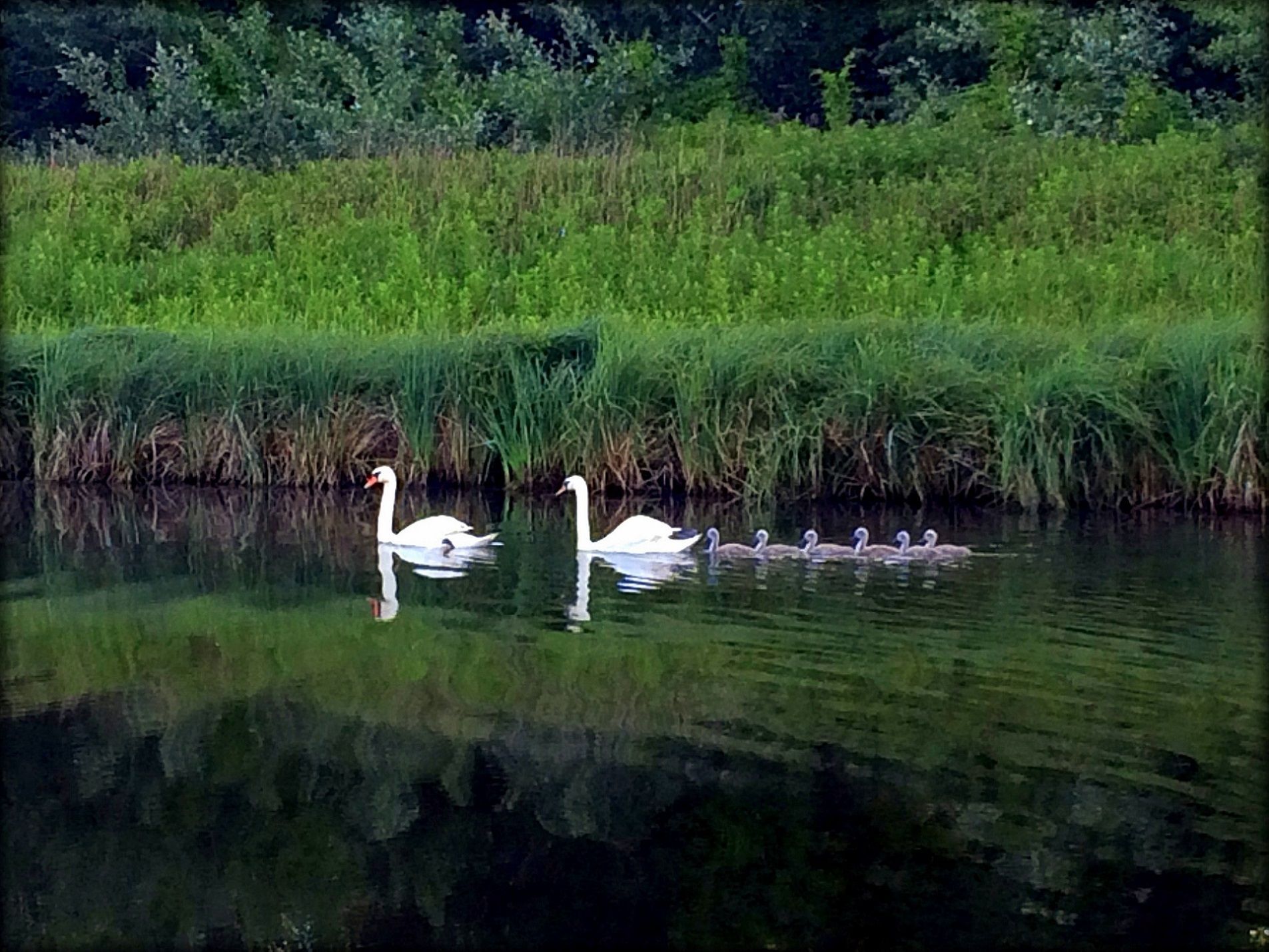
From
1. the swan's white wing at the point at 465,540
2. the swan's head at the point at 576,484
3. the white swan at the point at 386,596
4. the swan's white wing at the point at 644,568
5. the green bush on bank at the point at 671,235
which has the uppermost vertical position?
the green bush on bank at the point at 671,235

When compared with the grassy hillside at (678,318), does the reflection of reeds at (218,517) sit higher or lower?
lower

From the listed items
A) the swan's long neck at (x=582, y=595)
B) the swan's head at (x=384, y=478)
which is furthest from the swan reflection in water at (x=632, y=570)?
the swan's head at (x=384, y=478)

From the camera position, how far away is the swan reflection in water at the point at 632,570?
13.3 metres

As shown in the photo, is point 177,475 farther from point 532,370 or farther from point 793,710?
point 793,710

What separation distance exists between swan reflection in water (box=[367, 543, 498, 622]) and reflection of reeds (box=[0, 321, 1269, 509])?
3.15 meters

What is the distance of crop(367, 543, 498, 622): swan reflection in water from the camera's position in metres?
13.7

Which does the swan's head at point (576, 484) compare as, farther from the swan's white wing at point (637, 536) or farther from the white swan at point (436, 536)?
the swan's white wing at point (637, 536)

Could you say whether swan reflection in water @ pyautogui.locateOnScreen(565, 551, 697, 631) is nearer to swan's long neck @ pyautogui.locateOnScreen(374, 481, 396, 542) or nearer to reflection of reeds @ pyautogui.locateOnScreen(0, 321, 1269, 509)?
swan's long neck @ pyautogui.locateOnScreen(374, 481, 396, 542)

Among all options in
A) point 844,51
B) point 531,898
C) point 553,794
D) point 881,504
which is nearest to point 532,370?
point 881,504

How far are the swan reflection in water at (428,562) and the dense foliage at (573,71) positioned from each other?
1578 cm

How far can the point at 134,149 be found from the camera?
31844 mm

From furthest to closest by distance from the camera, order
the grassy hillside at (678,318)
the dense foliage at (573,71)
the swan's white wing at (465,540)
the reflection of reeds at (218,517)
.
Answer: the dense foliage at (573,71) < the grassy hillside at (678,318) < the reflection of reeds at (218,517) < the swan's white wing at (465,540)

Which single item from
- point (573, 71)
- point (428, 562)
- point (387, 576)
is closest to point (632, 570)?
point (428, 562)

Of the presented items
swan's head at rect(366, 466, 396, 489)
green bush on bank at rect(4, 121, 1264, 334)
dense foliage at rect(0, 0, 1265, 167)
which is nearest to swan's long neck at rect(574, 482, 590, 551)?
swan's head at rect(366, 466, 396, 489)
